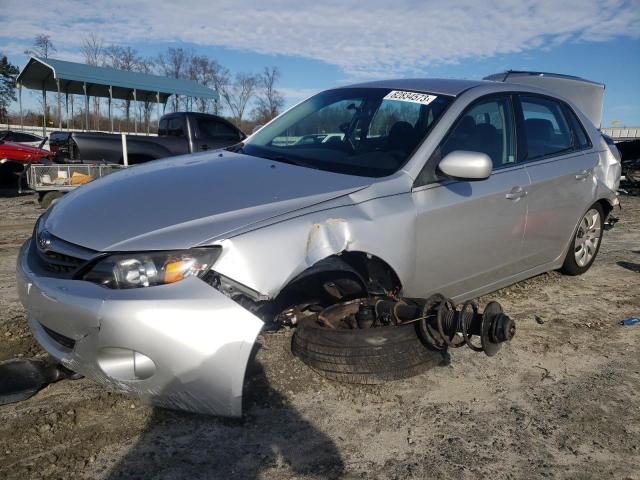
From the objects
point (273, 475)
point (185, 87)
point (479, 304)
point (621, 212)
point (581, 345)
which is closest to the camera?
point (273, 475)

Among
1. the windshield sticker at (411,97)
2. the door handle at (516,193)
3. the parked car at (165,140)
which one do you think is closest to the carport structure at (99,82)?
the parked car at (165,140)

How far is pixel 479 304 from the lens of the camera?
4.11 meters

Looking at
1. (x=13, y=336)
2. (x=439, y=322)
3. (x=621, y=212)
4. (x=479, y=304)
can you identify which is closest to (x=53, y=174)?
(x=13, y=336)

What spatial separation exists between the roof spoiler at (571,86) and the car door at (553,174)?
176 inches

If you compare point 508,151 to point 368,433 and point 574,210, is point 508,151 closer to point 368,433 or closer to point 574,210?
point 574,210

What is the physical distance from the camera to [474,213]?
3266 millimetres

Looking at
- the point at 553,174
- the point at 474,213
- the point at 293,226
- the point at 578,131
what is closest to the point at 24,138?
the point at 578,131

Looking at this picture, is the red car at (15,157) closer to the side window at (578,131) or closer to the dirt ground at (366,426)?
the dirt ground at (366,426)

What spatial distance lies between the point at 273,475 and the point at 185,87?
15949 mm

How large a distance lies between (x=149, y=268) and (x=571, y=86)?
9.67 meters

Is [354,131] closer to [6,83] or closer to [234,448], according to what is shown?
[234,448]

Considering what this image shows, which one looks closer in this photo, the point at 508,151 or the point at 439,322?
the point at 439,322

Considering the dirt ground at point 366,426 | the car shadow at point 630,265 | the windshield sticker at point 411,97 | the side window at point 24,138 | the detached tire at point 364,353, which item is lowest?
the side window at point 24,138

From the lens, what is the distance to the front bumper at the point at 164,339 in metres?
2.10
